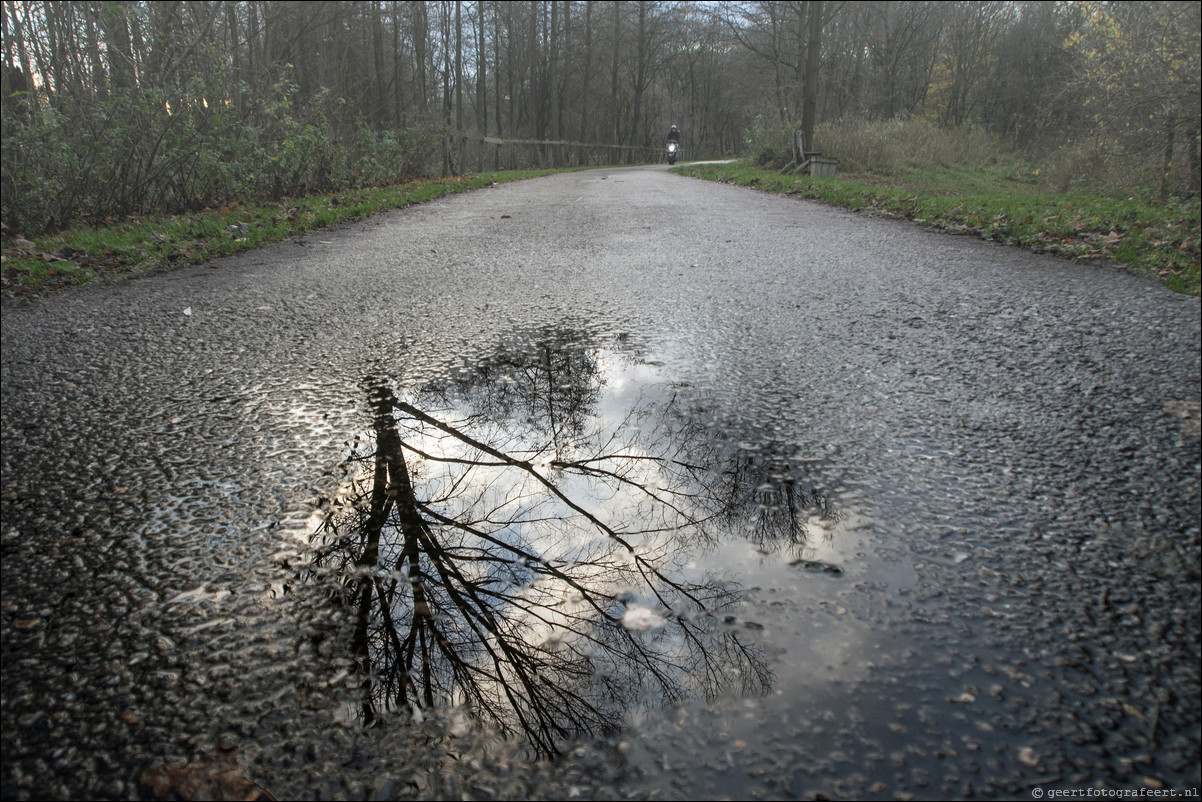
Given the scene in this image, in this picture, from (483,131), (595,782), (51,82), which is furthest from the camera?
(483,131)

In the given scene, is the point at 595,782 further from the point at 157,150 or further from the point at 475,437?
the point at 157,150

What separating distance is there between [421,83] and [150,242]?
63.0 ft

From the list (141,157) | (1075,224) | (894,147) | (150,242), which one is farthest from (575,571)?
(894,147)

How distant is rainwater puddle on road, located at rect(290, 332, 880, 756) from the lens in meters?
1.38

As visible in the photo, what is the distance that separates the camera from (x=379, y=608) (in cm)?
160

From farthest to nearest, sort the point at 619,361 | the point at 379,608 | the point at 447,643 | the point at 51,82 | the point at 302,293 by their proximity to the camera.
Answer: the point at 51,82
the point at 302,293
the point at 619,361
the point at 379,608
the point at 447,643

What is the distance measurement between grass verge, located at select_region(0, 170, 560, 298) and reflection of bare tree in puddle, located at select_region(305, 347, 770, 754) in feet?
14.0

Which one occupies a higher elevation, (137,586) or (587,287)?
(587,287)

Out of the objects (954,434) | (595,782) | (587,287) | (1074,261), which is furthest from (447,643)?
(1074,261)

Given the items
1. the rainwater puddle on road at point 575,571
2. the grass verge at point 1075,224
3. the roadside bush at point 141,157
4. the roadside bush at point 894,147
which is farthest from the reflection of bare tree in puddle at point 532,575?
the roadside bush at point 894,147

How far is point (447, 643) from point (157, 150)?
364 inches

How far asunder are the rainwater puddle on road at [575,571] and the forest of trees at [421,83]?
7967mm

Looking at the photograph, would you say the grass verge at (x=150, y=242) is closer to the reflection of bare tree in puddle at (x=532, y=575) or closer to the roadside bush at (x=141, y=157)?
the roadside bush at (x=141, y=157)

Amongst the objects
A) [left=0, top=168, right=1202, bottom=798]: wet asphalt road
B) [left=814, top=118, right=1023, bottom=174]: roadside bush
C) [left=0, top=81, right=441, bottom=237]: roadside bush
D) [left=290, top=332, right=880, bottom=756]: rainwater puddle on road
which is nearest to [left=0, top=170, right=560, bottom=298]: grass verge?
[left=0, top=81, right=441, bottom=237]: roadside bush
